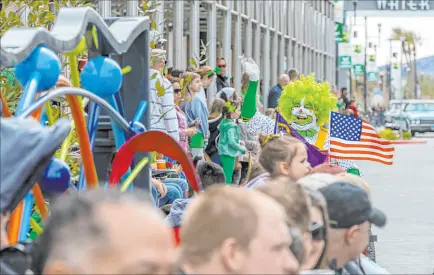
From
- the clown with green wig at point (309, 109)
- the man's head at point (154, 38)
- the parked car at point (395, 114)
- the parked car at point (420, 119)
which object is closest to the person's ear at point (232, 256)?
the man's head at point (154, 38)

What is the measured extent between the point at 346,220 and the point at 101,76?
1.44 m

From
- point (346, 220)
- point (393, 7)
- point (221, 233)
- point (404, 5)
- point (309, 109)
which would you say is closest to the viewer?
point (221, 233)

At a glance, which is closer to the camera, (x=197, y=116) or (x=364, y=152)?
(x=364, y=152)

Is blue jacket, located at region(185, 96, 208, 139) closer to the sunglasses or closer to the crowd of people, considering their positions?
the crowd of people

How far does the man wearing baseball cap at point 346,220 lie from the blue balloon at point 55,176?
963 millimetres

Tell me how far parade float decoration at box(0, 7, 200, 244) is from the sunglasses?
2.40 ft

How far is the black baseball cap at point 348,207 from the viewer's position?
187 inches

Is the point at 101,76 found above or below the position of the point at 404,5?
above

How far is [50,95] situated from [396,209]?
12934 millimetres

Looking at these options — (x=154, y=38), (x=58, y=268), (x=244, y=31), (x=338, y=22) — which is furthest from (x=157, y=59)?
(x=338, y=22)

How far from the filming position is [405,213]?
1644 centimetres

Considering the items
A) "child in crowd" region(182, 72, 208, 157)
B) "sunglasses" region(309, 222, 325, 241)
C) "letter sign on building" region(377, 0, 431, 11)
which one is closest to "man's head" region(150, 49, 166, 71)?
"child in crowd" region(182, 72, 208, 157)

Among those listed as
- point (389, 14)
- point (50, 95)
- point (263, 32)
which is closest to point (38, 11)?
point (50, 95)

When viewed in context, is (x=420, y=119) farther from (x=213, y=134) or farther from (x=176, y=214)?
(x=176, y=214)
